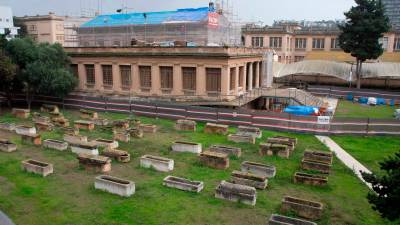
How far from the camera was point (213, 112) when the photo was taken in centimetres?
2936

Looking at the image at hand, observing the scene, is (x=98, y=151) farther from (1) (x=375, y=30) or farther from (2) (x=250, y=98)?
(1) (x=375, y=30)

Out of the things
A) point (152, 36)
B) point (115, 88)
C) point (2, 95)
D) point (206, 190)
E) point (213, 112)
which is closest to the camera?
point (206, 190)

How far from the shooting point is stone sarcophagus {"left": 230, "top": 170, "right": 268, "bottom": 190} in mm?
16266

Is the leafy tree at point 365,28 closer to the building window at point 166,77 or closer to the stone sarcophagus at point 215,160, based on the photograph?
the building window at point 166,77

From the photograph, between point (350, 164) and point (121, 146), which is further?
point (121, 146)

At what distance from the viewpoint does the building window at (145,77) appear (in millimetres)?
37719

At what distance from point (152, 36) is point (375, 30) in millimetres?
26675

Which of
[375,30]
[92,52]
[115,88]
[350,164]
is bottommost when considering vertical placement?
[350,164]

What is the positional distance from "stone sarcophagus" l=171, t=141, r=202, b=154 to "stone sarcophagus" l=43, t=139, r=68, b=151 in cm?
671

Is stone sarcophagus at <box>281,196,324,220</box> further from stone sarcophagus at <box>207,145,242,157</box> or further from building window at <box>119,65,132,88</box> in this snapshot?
building window at <box>119,65,132,88</box>

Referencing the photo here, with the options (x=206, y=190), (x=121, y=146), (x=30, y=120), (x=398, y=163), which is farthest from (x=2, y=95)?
(x=398, y=163)

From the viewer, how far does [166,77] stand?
3681cm

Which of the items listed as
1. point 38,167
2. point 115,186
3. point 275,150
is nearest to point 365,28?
point 275,150

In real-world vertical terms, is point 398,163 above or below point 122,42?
below
